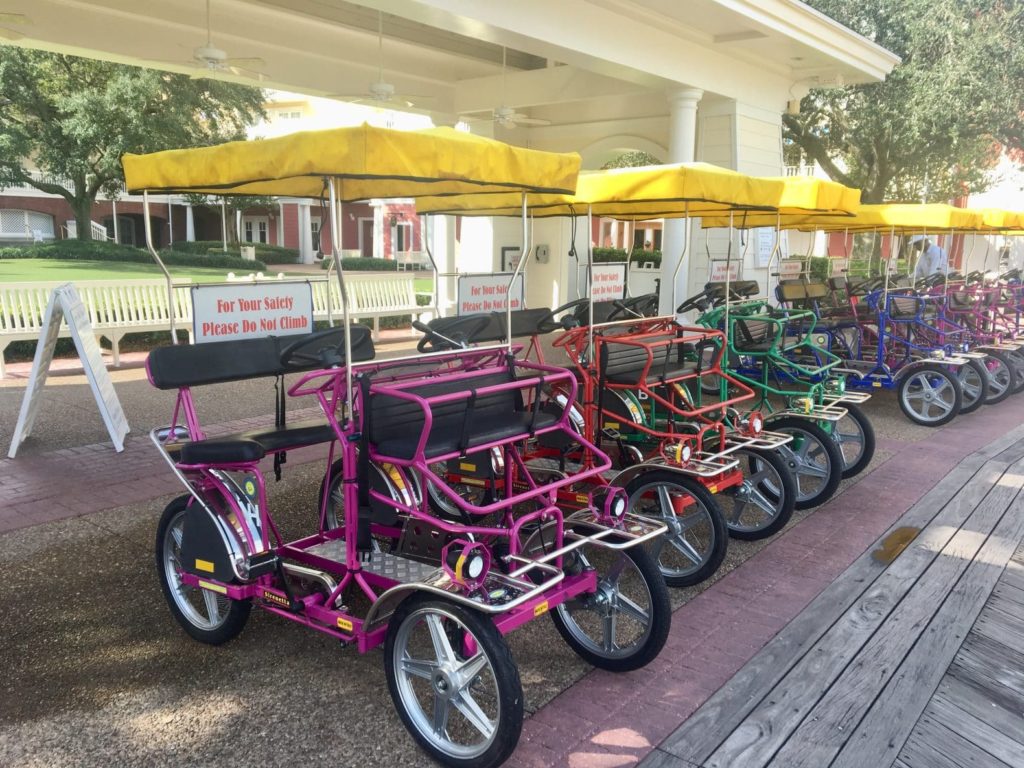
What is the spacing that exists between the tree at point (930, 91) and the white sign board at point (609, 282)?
12.7m

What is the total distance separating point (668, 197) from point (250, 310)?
8.74 feet

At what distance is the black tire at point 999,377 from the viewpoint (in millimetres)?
9016

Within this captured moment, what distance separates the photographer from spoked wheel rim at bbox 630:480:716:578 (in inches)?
Answer: 166

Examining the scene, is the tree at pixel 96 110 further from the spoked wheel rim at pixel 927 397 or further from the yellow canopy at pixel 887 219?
the spoked wheel rim at pixel 927 397

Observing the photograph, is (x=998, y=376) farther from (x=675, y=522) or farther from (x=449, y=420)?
(x=449, y=420)

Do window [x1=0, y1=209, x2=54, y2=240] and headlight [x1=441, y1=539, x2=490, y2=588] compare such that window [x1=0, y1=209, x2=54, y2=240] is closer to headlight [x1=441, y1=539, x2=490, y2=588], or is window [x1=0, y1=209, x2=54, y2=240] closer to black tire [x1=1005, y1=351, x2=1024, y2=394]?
black tire [x1=1005, y1=351, x2=1024, y2=394]

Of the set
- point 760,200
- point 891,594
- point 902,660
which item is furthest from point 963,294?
point 902,660

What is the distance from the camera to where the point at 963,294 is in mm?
9703

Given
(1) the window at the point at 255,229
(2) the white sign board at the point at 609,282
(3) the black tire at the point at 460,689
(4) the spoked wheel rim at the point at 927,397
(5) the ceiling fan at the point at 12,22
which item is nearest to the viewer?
(3) the black tire at the point at 460,689

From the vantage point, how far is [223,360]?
4.19 m

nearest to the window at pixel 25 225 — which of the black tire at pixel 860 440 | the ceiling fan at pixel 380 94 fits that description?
the ceiling fan at pixel 380 94

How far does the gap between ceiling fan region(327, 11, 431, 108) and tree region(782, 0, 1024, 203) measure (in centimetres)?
1080

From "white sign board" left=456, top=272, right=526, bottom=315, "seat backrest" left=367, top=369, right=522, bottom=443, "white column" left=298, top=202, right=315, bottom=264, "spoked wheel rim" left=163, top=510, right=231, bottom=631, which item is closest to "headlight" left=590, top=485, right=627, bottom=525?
"seat backrest" left=367, top=369, right=522, bottom=443

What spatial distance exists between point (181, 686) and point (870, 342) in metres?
8.27
